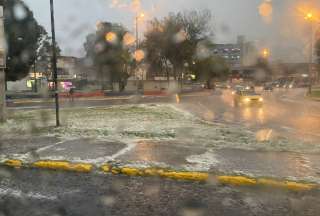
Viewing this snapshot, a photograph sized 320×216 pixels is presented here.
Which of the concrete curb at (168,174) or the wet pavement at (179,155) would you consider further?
the wet pavement at (179,155)

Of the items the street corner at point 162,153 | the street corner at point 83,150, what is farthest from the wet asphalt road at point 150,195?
the street corner at point 83,150

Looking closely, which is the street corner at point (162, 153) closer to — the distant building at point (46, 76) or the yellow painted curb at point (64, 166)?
the yellow painted curb at point (64, 166)

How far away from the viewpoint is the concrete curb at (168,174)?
22.6ft

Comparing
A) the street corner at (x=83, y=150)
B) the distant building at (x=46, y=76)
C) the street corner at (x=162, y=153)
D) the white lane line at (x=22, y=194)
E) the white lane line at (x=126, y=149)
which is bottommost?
the white lane line at (x=22, y=194)

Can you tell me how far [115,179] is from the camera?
24.1ft

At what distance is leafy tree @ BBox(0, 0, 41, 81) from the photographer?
4968 centimetres

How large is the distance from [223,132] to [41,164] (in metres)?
6.27

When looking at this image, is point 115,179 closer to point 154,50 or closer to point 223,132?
point 223,132

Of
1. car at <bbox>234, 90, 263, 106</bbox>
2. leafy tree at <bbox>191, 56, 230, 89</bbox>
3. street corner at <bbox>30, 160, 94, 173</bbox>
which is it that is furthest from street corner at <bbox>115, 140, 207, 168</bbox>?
leafy tree at <bbox>191, 56, 230, 89</bbox>

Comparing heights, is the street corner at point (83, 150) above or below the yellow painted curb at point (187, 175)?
above

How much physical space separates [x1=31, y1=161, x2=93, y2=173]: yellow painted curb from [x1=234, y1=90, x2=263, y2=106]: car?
77.6 feet

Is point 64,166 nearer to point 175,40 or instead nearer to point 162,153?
point 162,153

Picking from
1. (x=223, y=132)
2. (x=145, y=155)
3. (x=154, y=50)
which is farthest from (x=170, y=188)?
(x=154, y=50)

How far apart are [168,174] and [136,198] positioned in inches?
54.5
